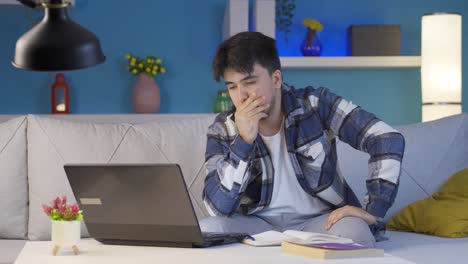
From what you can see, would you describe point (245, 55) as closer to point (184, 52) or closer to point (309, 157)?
point (309, 157)

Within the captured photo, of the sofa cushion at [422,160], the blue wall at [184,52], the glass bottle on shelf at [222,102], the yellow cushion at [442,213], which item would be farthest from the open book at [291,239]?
the blue wall at [184,52]

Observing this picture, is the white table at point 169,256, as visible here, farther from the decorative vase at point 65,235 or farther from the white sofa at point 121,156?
the white sofa at point 121,156

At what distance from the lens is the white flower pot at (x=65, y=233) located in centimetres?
209

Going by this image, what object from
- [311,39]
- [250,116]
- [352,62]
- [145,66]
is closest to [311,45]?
[311,39]

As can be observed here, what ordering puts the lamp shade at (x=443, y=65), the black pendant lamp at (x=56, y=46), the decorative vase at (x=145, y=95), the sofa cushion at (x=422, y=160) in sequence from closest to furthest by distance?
Result: 1. the black pendant lamp at (x=56, y=46)
2. the sofa cushion at (x=422, y=160)
3. the lamp shade at (x=443, y=65)
4. the decorative vase at (x=145, y=95)

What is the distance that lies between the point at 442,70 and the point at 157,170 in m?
3.10

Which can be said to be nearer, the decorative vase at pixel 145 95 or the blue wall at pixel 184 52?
the decorative vase at pixel 145 95

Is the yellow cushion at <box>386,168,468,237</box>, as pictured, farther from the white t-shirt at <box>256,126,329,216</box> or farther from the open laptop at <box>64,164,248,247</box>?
the open laptop at <box>64,164,248,247</box>

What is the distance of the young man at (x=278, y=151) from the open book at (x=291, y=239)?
519mm

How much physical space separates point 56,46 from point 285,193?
1244 mm

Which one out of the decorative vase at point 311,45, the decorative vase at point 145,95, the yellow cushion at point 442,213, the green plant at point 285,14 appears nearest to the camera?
the yellow cushion at point 442,213

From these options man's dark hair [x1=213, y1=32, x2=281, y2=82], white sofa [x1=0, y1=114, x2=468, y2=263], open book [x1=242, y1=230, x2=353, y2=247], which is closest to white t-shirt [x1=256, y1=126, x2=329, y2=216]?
man's dark hair [x1=213, y1=32, x2=281, y2=82]

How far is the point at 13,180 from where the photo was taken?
10.6 ft

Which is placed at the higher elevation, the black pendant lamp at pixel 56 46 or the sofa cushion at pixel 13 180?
the black pendant lamp at pixel 56 46
